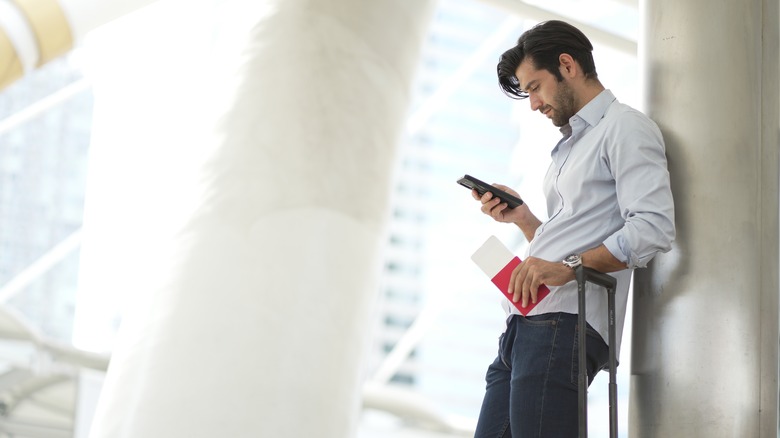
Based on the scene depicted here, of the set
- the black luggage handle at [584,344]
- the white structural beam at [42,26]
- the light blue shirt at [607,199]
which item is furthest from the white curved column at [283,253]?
the white structural beam at [42,26]

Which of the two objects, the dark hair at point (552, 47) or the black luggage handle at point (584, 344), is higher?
the dark hair at point (552, 47)

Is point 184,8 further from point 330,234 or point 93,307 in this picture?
point 330,234

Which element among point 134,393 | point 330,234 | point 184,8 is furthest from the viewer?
point 184,8

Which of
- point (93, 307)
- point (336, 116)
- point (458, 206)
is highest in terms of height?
point (458, 206)

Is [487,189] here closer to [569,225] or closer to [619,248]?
[569,225]

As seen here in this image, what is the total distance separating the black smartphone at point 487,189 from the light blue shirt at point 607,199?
0.16 m

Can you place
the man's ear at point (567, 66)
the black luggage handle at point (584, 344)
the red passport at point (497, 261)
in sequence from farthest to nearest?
1. the man's ear at point (567, 66)
2. the red passport at point (497, 261)
3. the black luggage handle at point (584, 344)

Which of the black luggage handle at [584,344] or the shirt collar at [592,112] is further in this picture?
the shirt collar at [592,112]

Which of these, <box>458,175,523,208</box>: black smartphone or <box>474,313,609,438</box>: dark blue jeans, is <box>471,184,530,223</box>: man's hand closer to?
<box>458,175,523,208</box>: black smartphone

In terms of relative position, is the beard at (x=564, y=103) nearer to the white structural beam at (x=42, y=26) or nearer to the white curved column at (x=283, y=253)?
the white curved column at (x=283, y=253)

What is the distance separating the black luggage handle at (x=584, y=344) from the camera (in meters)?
2.55

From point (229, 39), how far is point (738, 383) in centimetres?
230

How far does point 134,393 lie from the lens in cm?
339

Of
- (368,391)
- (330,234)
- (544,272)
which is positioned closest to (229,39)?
(330,234)
